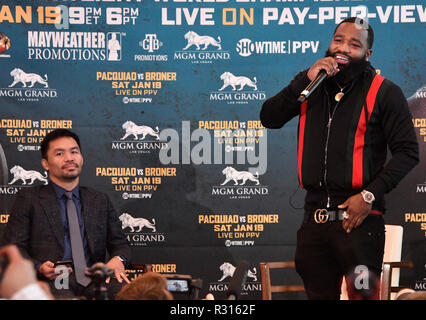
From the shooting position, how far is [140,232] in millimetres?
4676

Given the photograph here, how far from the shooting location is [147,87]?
15.3 feet

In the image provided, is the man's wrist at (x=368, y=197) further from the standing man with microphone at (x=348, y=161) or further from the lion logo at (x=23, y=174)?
the lion logo at (x=23, y=174)

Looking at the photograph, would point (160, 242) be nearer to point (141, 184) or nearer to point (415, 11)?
point (141, 184)

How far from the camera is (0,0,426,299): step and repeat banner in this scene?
4.64 metres

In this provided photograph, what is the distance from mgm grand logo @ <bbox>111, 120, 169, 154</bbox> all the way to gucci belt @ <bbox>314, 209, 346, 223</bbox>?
203 centimetres

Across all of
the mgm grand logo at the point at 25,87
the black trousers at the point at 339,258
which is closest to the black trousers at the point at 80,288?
the black trousers at the point at 339,258

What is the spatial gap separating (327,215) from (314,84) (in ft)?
2.07

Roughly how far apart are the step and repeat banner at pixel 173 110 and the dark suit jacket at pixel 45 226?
1.15 metres

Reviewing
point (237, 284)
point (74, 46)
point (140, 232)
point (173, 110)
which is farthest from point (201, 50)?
point (237, 284)

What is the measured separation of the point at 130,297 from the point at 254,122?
3.20 meters

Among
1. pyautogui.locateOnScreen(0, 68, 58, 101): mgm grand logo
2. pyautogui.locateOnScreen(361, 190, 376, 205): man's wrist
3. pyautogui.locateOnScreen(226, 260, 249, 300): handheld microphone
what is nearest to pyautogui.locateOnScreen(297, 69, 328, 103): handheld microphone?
pyautogui.locateOnScreen(361, 190, 376, 205): man's wrist

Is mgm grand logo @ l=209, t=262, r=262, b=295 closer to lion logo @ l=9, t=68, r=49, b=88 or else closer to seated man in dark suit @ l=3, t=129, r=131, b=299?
seated man in dark suit @ l=3, t=129, r=131, b=299

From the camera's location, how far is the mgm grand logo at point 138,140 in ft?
15.3

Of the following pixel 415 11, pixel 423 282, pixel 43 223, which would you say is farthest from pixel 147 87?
pixel 423 282
